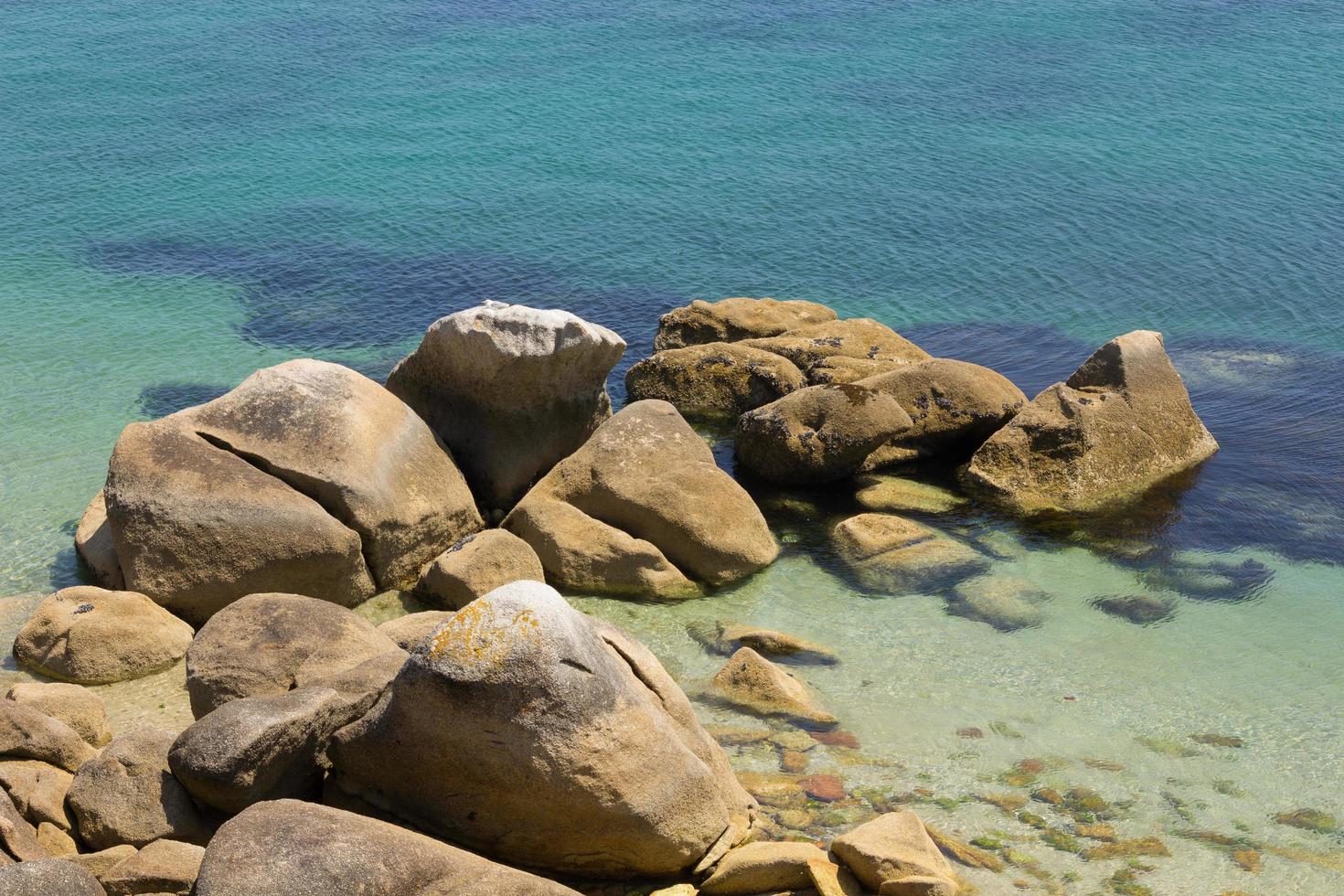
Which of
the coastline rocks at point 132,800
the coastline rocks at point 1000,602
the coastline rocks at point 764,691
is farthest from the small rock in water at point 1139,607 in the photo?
the coastline rocks at point 132,800

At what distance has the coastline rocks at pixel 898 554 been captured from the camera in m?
16.3

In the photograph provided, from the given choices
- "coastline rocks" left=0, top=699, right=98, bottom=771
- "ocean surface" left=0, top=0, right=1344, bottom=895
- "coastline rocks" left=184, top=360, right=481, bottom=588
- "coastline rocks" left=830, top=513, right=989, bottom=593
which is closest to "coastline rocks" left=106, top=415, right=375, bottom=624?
"coastline rocks" left=184, top=360, right=481, bottom=588

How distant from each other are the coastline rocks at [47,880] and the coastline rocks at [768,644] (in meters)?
7.51

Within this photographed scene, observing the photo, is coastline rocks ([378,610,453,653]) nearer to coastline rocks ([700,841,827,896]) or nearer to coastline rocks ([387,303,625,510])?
coastline rocks ([700,841,827,896])

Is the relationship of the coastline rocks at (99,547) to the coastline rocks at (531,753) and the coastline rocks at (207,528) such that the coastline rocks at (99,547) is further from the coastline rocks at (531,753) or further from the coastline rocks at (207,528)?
the coastline rocks at (531,753)

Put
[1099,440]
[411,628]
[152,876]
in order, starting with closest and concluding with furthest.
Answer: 1. [152,876]
2. [411,628]
3. [1099,440]

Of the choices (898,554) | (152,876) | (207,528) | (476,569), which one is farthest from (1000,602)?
(152,876)

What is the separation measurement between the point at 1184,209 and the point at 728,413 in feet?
56.7

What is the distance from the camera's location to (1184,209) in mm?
32719

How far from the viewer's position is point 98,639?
43.3ft

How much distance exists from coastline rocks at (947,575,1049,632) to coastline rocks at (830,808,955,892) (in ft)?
17.5

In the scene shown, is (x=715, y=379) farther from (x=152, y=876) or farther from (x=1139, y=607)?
(x=152, y=876)

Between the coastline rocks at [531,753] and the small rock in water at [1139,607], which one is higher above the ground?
the coastline rocks at [531,753]

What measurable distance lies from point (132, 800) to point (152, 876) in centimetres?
111
